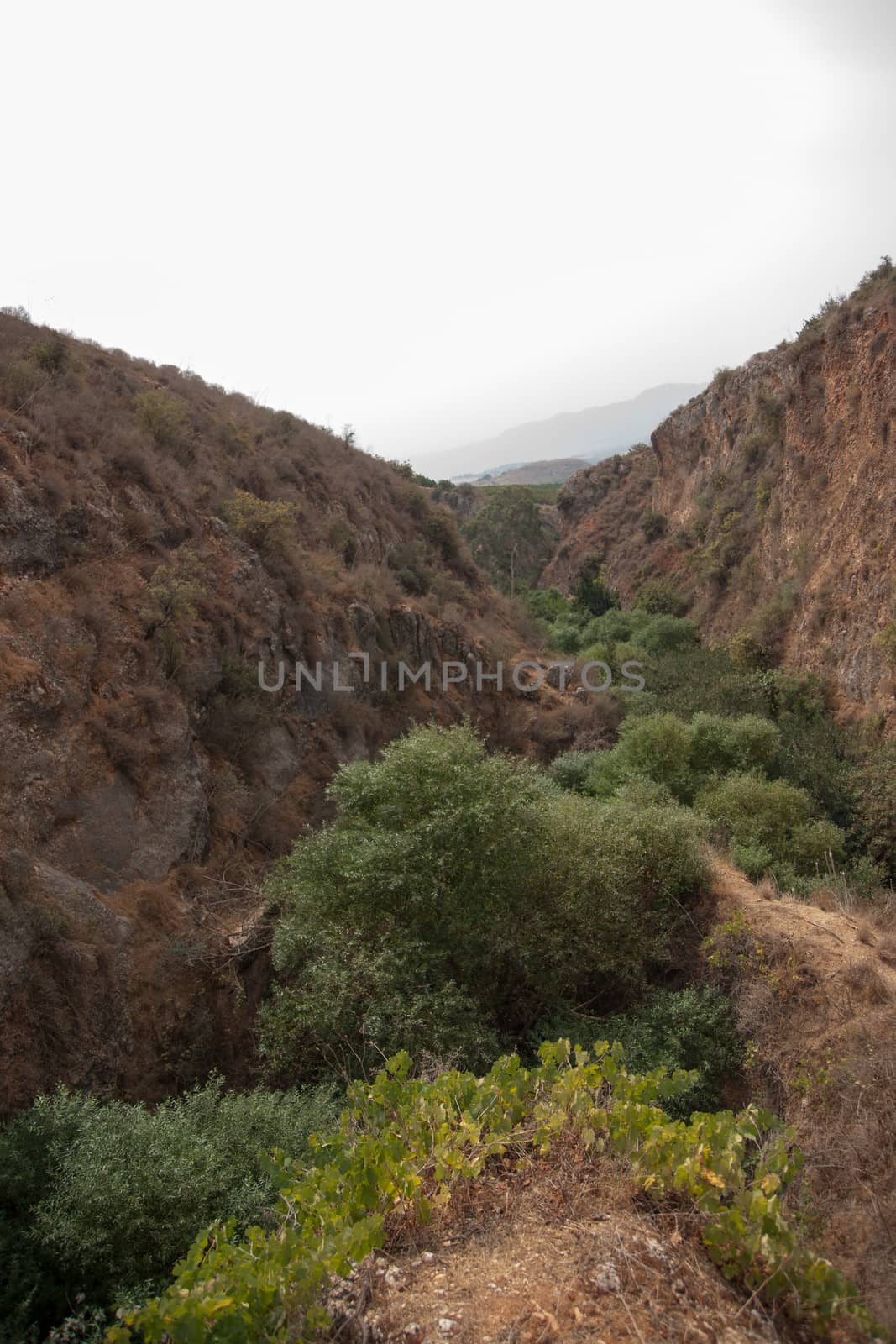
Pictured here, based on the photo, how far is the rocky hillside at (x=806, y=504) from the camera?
1852cm

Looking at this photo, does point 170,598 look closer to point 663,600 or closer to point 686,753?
point 686,753

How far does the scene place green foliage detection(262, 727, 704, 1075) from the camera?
7.62 metres

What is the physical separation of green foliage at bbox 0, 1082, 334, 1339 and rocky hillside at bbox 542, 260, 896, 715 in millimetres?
16120

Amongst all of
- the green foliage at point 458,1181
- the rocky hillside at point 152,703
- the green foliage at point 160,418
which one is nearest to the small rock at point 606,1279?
the green foliage at point 458,1181

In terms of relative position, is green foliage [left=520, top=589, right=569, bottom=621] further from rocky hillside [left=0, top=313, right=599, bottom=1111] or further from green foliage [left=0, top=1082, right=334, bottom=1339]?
green foliage [left=0, top=1082, right=334, bottom=1339]

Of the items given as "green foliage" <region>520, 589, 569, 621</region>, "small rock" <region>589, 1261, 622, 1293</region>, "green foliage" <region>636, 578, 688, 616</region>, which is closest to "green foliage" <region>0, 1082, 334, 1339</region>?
"small rock" <region>589, 1261, 622, 1293</region>

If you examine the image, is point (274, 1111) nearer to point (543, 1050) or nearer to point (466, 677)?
point (543, 1050)

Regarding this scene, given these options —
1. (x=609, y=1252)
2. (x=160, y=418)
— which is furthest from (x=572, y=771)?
(x=609, y=1252)

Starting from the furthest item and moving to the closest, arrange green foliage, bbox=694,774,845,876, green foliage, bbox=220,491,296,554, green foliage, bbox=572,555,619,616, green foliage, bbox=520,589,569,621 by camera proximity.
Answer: green foliage, bbox=520,589,569,621 < green foliage, bbox=572,555,619,616 < green foliage, bbox=220,491,296,554 < green foliage, bbox=694,774,845,876

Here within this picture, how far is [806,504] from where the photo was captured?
22.8 metres

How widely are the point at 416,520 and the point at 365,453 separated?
4.82 meters

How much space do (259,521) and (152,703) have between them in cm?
666

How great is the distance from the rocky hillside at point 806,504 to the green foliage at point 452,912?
35.5 feet

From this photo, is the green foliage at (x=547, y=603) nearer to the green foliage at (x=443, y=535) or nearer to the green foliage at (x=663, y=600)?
the green foliage at (x=663, y=600)
